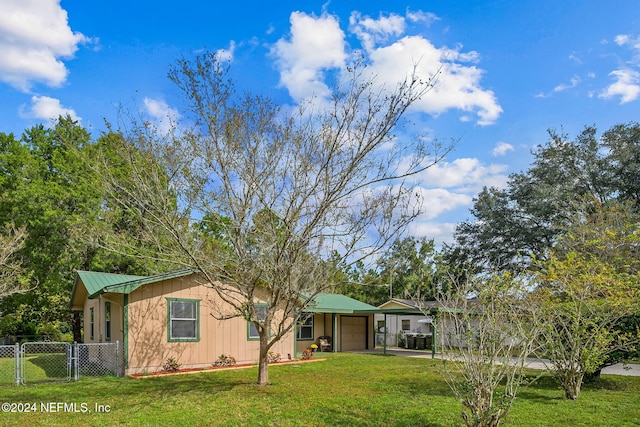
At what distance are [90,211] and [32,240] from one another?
2.70 meters

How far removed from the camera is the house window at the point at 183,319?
40.5 ft

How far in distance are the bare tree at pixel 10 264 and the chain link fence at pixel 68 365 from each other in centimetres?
257

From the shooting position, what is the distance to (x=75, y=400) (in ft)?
26.4

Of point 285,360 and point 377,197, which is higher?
point 377,197

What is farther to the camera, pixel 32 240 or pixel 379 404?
pixel 32 240

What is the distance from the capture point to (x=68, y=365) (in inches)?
Result: 407

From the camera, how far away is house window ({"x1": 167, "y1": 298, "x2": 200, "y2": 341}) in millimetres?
12352

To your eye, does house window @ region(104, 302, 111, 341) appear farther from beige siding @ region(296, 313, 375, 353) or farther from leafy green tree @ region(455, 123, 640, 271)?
leafy green tree @ region(455, 123, 640, 271)

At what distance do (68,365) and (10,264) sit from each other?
8.51 meters

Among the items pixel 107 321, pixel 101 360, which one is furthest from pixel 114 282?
pixel 101 360

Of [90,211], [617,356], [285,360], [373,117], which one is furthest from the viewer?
[90,211]

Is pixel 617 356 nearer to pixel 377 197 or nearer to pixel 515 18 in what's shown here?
pixel 377 197

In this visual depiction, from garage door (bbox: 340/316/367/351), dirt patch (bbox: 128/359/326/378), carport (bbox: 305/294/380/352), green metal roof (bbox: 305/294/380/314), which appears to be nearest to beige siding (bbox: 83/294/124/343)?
dirt patch (bbox: 128/359/326/378)

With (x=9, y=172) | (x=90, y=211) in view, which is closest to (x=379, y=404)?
(x=90, y=211)
